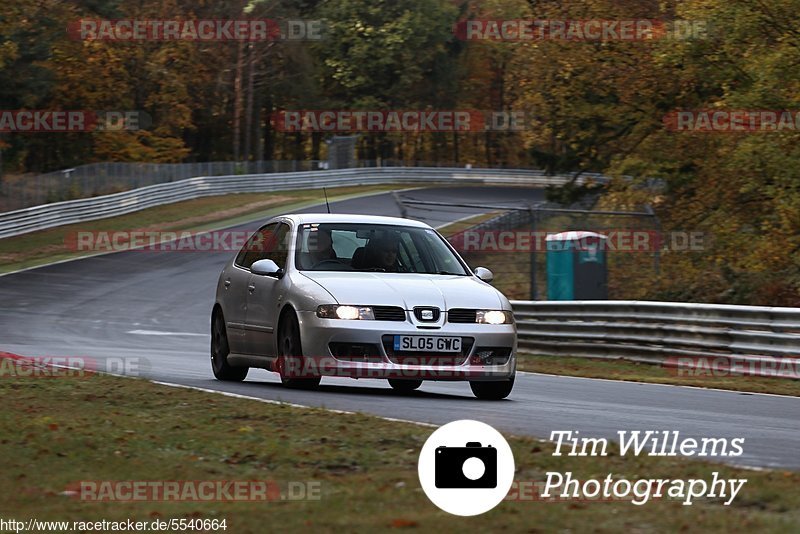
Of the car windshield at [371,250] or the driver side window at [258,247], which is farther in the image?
the driver side window at [258,247]

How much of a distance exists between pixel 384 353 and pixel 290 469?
166 inches

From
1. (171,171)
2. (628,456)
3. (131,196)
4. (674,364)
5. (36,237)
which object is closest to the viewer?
(628,456)

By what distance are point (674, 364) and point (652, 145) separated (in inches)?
607

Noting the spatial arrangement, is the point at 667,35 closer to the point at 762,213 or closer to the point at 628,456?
the point at 762,213

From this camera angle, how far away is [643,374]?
18.3m

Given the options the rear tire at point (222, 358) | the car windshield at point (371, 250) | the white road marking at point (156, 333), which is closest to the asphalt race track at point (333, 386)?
the white road marking at point (156, 333)

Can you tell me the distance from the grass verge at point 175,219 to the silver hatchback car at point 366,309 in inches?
1012

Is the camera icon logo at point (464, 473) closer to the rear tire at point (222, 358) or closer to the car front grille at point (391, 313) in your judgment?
the car front grille at point (391, 313)

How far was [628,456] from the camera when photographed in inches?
308

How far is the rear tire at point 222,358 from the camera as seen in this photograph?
14023mm

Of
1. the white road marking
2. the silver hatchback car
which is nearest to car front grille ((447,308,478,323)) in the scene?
the silver hatchback car

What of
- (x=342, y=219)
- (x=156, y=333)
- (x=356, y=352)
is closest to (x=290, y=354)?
(x=356, y=352)

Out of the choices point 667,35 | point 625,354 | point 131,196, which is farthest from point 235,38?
point 625,354

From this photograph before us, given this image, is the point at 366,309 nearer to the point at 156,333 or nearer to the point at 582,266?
the point at 582,266
